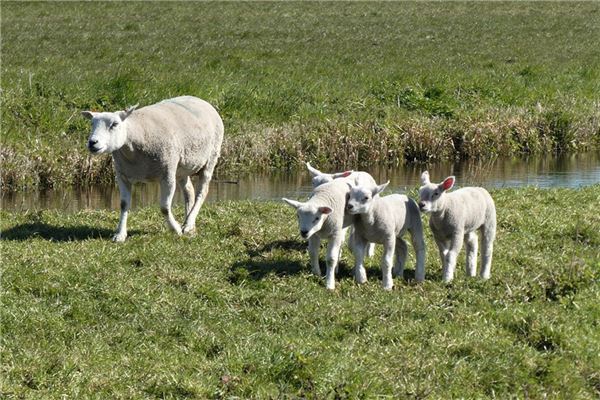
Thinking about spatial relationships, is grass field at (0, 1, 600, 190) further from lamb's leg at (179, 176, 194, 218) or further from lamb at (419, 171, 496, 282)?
lamb at (419, 171, 496, 282)

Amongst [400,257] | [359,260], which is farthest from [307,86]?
[359,260]

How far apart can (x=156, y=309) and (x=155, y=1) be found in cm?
4287

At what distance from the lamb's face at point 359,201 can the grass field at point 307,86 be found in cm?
995

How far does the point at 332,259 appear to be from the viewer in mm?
11609

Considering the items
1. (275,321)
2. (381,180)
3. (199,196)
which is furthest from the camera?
(381,180)

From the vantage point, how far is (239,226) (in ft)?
46.1

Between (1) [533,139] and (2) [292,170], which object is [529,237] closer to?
(2) [292,170]

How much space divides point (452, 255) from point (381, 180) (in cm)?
927

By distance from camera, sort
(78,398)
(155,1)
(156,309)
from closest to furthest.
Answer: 1. (78,398)
2. (156,309)
3. (155,1)

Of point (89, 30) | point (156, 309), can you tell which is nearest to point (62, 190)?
point (156, 309)

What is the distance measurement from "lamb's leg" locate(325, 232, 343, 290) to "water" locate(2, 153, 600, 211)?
654 centimetres

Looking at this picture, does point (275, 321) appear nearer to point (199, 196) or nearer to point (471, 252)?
point (471, 252)

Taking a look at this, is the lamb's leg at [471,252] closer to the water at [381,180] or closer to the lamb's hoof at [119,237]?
the lamb's hoof at [119,237]

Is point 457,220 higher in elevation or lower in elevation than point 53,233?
higher
